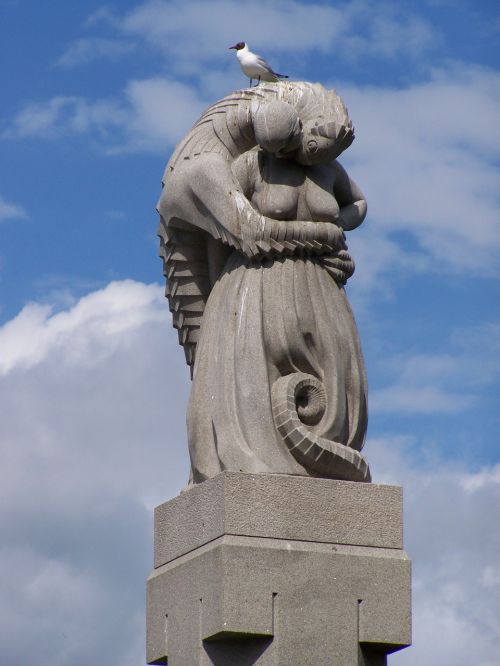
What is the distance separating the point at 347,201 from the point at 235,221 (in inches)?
59.9

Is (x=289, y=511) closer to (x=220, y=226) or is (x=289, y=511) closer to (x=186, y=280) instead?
(x=220, y=226)

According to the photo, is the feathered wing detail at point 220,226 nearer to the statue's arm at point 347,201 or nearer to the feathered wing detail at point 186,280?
the feathered wing detail at point 186,280

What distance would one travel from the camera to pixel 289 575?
14195 millimetres

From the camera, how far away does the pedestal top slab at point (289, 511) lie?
46.8ft

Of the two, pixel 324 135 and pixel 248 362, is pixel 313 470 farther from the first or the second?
pixel 324 135

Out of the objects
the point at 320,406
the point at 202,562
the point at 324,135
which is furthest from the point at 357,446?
the point at 324,135

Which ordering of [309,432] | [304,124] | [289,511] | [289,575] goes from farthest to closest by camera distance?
[304,124]
[309,432]
[289,511]
[289,575]

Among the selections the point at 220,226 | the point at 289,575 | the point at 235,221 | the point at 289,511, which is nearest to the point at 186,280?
the point at 220,226

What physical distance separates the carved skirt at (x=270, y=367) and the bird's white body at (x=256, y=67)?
6.42ft

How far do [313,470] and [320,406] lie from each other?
1.92 ft

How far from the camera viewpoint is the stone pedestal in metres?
14.1

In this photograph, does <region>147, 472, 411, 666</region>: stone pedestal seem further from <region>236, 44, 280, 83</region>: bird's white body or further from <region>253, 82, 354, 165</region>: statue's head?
<region>236, 44, 280, 83</region>: bird's white body

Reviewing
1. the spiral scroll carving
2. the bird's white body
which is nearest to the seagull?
the bird's white body

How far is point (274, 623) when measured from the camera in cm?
1406
